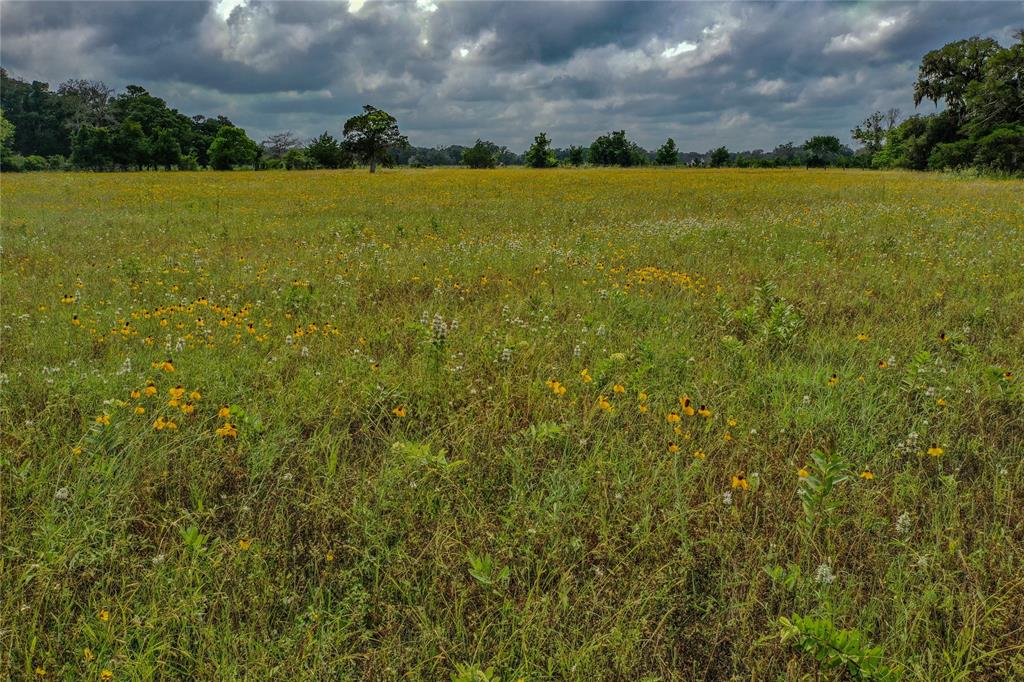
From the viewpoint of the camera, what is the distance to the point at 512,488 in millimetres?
2729

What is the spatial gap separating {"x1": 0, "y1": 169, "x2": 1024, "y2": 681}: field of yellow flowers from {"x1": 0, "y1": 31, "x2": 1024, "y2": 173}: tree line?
41.5 m

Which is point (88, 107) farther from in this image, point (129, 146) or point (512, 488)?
point (512, 488)

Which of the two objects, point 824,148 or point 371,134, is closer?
point 371,134

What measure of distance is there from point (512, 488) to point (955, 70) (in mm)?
64152

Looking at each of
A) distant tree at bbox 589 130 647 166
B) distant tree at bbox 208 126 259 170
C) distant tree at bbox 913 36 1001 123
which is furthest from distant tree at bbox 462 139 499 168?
distant tree at bbox 913 36 1001 123

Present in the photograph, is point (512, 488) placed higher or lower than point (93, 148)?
lower

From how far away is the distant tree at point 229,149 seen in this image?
6869cm

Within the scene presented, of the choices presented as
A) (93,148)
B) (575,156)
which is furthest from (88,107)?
(575,156)

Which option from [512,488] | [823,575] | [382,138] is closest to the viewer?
[823,575]

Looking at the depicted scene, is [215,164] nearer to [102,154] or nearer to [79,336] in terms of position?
[102,154]

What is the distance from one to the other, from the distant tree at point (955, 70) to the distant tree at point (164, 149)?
8692 cm

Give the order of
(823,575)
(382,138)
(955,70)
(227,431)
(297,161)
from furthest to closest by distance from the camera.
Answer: (297,161), (382,138), (955,70), (227,431), (823,575)

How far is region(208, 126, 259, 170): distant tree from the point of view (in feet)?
225

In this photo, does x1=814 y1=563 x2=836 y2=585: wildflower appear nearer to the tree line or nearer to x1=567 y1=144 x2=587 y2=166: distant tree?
the tree line
